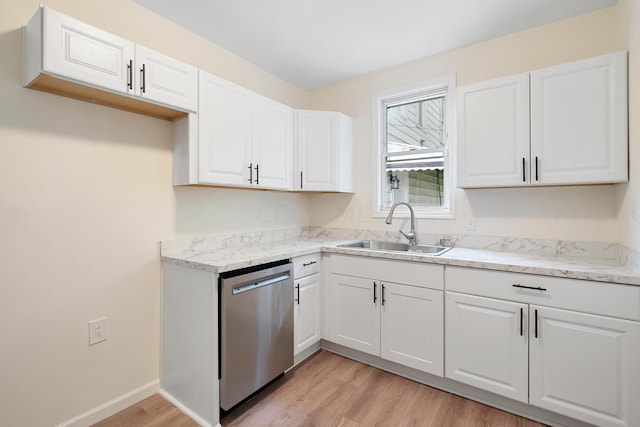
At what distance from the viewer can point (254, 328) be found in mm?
1872

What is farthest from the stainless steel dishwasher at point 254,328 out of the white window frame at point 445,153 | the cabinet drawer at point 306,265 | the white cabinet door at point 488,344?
the white window frame at point 445,153

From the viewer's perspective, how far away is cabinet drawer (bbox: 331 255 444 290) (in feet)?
6.67

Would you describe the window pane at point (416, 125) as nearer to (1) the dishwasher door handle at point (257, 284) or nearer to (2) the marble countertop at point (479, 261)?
(2) the marble countertop at point (479, 261)

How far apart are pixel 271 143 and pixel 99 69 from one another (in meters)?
1.23

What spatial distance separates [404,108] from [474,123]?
912mm

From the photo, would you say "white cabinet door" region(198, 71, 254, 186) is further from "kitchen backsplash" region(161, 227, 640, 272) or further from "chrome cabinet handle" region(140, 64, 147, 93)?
"kitchen backsplash" region(161, 227, 640, 272)

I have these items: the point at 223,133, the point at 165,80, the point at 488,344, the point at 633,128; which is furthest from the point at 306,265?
the point at 633,128

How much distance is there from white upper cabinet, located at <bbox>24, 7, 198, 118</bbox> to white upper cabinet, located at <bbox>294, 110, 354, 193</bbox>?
1097mm

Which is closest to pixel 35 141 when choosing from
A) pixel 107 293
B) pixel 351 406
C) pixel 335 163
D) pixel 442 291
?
pixel 107 293

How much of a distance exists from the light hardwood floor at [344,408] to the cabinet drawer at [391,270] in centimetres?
73

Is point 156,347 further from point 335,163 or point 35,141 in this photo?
point 335,163

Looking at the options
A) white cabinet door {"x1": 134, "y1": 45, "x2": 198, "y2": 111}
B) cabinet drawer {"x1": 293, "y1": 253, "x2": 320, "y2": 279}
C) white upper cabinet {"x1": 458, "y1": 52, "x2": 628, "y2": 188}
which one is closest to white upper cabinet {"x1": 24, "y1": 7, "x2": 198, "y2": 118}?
white cabinet door {"x1": 134, "y1": 45, "x2": 198, "y2": 111}

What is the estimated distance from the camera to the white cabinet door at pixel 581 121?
172cm

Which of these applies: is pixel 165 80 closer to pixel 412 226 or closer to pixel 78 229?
pixel 78 229
